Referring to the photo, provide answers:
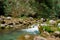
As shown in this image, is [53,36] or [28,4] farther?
[28,4]

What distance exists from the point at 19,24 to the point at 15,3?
529 cm

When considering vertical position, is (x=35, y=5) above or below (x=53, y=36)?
below

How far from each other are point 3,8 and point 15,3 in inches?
61.6

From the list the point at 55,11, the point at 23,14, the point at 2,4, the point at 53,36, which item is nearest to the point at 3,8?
the point at 2,4

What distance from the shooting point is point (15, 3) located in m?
23.7

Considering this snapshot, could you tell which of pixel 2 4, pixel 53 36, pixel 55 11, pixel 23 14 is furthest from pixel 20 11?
pixel 53 36

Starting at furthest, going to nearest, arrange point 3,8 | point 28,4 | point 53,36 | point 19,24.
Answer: point 28,4, point 3,8, point 19,24, point 53,36

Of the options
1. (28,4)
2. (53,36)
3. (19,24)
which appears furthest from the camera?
(28,4)

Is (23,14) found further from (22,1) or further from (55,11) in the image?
(55,11)

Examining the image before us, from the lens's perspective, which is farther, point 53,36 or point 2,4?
point 2,4

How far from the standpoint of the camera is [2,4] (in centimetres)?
2277

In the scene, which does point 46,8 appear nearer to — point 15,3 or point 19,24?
point 15,3

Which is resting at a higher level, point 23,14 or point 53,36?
point 53,36

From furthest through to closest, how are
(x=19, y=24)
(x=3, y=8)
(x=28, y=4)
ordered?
1. (x=28, y=4)
2. (x=3, y=8)
3. (x=19, y=24)
